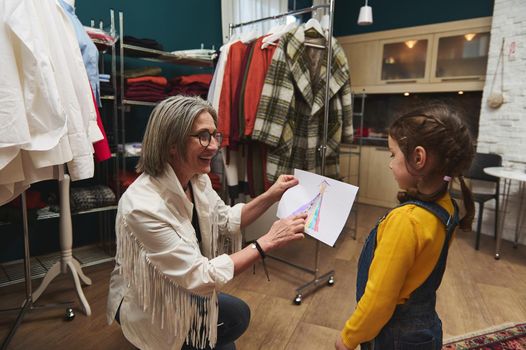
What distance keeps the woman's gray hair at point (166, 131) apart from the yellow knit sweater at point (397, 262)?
68 centimetres

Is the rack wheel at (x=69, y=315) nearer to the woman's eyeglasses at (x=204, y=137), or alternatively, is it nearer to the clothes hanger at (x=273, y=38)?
the woman's eyeglasses at (x=204, y=137)

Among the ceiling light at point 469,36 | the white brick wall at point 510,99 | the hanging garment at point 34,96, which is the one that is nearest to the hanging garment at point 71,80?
the hanging garment at point 34,96

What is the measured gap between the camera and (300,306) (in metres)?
2.08

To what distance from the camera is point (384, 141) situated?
171 inches

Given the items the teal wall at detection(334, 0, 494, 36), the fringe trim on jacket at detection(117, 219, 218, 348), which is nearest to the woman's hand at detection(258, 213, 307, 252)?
the fringe trim on jacket at detection(117, 219, 218, 348)

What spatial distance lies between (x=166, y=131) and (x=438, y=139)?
2.64 feet

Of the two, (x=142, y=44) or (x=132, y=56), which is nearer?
(x=142, y=44)

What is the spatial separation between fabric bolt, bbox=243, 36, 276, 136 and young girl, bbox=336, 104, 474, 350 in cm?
131

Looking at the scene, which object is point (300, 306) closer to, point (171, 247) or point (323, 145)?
point (323, 145)

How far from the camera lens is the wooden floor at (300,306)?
176 cm

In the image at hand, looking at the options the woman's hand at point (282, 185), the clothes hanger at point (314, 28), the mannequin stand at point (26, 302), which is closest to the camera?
the woman's hand at point (282, 185)

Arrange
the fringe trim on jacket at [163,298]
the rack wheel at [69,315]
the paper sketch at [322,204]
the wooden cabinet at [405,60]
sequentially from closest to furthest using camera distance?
the fringe trim on jacket at [163,298] → the paper sketch at [322,204] → the rack wheel at [69,315] → the wooden cabinet at [405,60]

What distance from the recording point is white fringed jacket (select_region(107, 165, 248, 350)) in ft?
3.47

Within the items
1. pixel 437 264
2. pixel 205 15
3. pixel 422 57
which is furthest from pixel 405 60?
pixel 437 264
